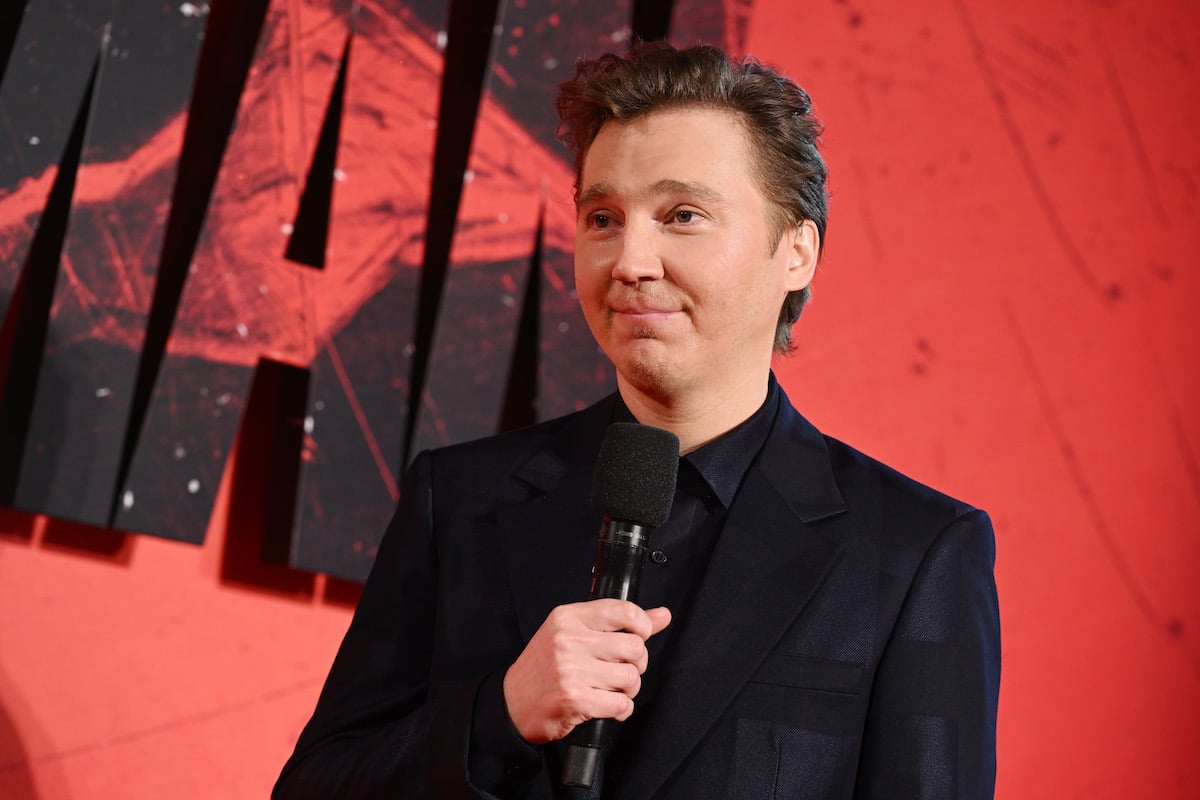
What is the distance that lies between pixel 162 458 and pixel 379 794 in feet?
3.10

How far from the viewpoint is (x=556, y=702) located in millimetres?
1032

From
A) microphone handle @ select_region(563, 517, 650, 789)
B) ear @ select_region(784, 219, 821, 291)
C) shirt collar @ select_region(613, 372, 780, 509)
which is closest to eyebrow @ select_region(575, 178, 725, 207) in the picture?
ear @ select_region(784, 219, 821, 291)

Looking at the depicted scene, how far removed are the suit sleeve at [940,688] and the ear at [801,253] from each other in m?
0.35

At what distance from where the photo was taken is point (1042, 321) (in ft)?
8.71

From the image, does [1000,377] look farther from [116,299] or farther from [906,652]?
[116,299]

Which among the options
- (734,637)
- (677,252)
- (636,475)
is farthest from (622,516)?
(677,252)

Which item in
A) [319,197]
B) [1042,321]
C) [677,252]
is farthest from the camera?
[1042,321]

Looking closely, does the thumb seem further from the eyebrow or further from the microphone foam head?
the eyebrow

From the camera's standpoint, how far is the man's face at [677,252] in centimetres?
133

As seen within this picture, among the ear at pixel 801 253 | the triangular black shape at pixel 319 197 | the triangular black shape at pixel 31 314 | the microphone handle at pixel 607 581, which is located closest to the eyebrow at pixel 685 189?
the ear at pixel 801 253

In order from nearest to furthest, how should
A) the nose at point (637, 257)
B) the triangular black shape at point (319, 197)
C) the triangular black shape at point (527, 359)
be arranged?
1. the nose at point (637, 257)
2. the triangular black shape at point (319, 197)
3. the triangular black shape at point (527, 359)

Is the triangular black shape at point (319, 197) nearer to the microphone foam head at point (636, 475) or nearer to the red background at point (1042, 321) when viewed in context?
the red background at point (1042, 321)

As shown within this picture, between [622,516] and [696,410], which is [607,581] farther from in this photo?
[696,410]

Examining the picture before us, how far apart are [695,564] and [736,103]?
Result: 54 cm
